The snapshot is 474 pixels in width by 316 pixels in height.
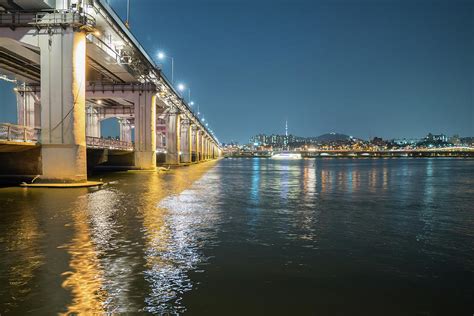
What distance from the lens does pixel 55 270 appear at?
7742mm

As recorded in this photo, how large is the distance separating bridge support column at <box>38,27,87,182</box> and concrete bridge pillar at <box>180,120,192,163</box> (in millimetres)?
65907

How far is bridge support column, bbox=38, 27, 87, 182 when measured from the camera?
26703 mm

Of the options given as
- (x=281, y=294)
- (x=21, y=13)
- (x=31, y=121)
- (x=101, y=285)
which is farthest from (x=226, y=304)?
(x=31, y=121)

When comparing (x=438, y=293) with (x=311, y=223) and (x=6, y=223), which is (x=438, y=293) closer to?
(x=311, y=223)

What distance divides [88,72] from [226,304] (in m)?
47.3

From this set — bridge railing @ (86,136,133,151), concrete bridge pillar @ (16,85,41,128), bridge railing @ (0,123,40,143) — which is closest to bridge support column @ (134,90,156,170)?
bridge railing @ (86,136,133,151)

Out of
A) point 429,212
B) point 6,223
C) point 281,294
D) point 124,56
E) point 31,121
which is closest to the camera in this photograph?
point 281,294

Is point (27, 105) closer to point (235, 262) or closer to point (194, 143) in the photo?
point (235, 262)

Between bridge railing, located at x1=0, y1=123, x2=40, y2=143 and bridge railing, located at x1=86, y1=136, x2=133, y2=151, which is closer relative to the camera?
bridge railing, located at x1=0, y1=123, x2=40, y2=143

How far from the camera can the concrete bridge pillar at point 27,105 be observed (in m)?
52.4

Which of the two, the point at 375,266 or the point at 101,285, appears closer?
the point at 101,285

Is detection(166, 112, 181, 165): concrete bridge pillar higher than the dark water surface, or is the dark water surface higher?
detection(166, 112, 181, 165): concrete bridge pillar

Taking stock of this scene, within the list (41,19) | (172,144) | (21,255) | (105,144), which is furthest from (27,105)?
(21,255)

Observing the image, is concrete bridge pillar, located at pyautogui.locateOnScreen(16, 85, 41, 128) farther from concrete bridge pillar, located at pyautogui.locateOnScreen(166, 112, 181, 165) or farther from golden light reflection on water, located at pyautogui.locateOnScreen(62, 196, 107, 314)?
golden light reflection on water, located at pyautogui.locateOnScreen(62, 196, 107, 314)
